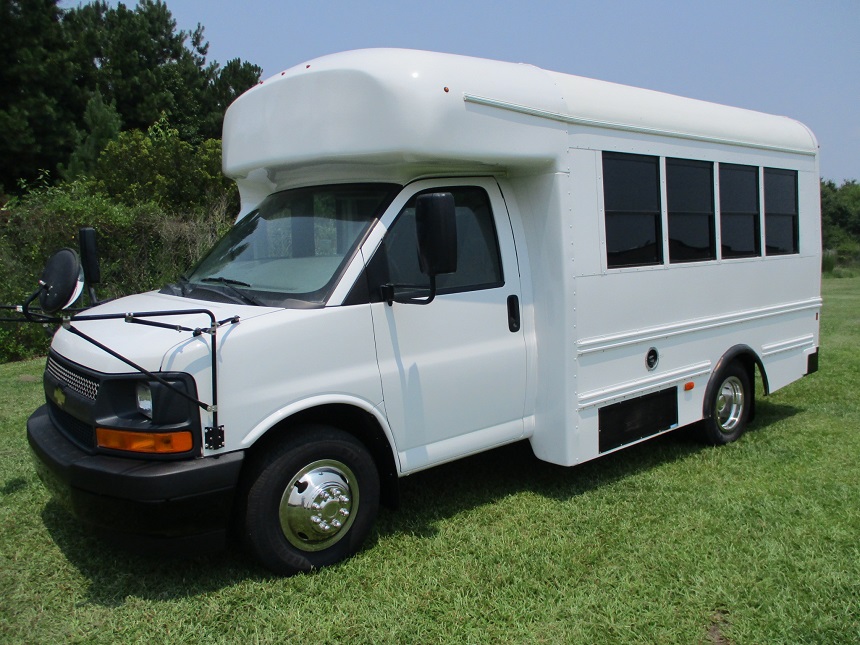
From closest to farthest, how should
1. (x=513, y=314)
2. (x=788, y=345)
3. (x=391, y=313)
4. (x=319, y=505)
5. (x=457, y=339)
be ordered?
(x=319, y=505), (x=391, y=313), (x=457, y=339), (x=513, y=314), (x=788, y=345)

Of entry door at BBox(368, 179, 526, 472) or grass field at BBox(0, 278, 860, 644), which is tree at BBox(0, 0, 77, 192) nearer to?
grass field at BBox(0, 278, 860, 644)

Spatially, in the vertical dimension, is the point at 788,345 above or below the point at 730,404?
above

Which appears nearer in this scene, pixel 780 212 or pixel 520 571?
pixel 520 571

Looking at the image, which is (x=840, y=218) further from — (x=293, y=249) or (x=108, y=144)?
(x=293, y=249)

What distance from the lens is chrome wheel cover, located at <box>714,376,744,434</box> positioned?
20.3 feet

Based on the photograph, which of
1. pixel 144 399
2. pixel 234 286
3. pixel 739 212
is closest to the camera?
pixel 144 399

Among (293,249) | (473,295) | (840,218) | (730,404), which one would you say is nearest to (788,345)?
(730,404)

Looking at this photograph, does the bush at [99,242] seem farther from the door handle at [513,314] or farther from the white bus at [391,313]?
the door handle at [513,314]

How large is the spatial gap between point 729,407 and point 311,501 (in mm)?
4060

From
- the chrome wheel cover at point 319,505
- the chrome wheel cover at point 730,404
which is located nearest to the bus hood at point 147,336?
the chrome wheel cover at point 319,505

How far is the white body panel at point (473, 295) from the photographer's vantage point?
374 cm

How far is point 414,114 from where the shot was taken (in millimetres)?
3928

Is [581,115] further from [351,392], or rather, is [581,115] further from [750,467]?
[750,467]

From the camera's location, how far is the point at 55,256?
3.99 metres
